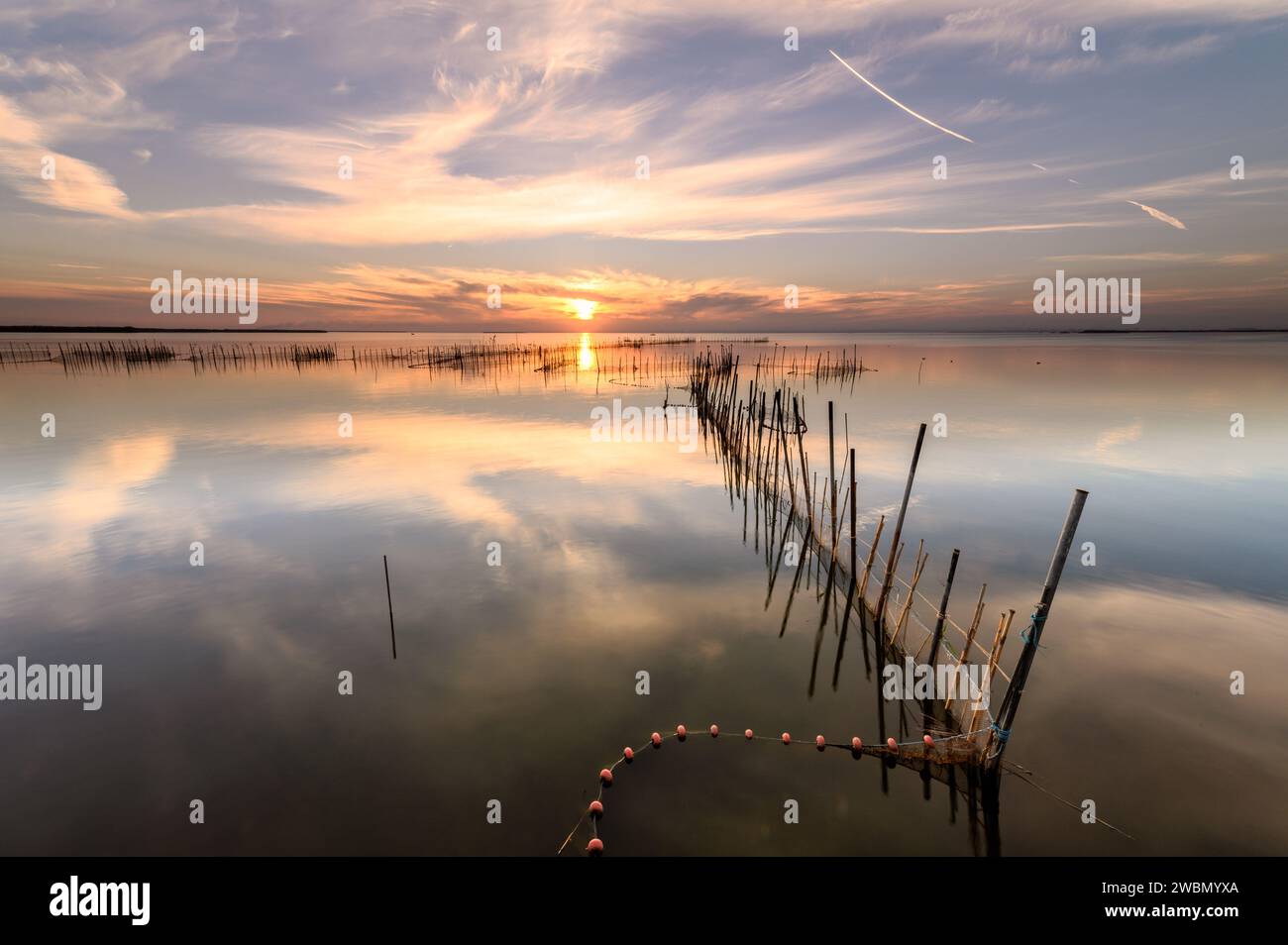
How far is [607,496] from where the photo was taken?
17250 mm

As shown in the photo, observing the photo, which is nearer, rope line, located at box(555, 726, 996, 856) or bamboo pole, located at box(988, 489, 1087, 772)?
bamboo pole, located at box(988, 489, 1087, 772)

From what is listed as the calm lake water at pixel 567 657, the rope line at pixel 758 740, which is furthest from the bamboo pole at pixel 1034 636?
the calm lake water at pixel 567 657

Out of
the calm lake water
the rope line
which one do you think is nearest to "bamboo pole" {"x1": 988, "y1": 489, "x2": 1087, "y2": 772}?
the rope line

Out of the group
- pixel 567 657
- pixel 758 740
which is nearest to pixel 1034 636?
pixel 758 740

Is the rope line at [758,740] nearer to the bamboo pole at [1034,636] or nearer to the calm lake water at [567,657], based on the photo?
the calm lake water at [567,657]

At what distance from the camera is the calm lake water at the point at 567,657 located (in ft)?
20.3

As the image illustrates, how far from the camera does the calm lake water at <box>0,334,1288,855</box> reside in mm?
6199

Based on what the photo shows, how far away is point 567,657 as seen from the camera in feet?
30.0

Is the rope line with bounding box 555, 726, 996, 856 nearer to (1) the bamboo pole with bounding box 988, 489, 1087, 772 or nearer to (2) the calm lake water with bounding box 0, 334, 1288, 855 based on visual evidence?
(2) the calm lake water with bounding box 0, 334, 1288, 855

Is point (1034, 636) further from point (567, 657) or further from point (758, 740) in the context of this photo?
point (567, 657)

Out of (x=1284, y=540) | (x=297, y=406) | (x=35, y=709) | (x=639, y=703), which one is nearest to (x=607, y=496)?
(x=639, y=703)

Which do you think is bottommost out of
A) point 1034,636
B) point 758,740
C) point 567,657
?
point 758,740

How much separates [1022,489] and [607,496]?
12.9 meters
